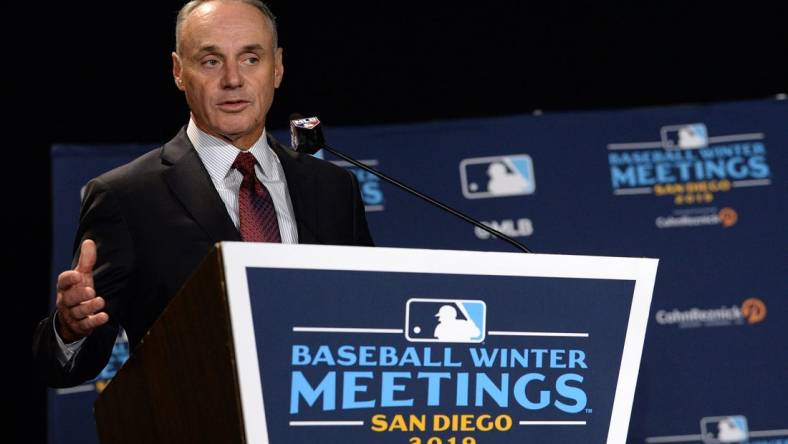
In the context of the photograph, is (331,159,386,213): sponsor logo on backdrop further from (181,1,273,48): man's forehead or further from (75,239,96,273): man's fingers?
(75,239,96,273): man's fingers

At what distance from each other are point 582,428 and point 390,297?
1.07ft

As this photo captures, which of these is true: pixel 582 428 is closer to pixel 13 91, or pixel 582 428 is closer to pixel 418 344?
pixel 418 344

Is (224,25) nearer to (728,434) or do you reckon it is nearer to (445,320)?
(445,320)

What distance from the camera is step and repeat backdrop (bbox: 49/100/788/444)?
3559 millimetres

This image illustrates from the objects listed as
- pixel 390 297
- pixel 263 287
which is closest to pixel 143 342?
pixel 263 287

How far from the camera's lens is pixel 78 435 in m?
3.63

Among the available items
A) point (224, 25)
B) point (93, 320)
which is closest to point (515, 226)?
point (224, 25)

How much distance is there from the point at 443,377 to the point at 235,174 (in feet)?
2.41

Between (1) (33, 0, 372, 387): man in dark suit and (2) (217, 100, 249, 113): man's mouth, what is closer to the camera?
(1) (33, 0, 372, 387): man in dark suit

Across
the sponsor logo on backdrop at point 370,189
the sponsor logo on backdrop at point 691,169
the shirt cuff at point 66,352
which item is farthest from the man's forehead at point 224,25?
the sponsor logo on backdrop at point 691,169

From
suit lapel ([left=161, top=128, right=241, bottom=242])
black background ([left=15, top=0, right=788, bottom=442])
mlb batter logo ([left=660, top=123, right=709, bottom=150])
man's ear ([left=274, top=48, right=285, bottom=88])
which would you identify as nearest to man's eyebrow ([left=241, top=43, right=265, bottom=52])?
man's ear ([left=274, top=48, right=285, bottom=88])

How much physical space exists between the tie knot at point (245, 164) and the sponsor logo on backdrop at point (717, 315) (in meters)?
2.04

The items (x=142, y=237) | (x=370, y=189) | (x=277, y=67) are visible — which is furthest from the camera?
(x=370, y=189)

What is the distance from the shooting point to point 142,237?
184 cm
